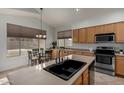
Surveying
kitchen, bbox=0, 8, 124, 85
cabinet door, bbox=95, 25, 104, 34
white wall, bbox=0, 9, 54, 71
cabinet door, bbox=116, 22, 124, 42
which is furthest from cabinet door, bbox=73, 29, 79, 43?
white wall, bbox=0, 9, 54, 71

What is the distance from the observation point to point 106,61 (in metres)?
4.07

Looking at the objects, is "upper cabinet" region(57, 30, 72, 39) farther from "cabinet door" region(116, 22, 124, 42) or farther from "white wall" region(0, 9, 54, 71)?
"cabinet door" region(116, 22, 124, 42)

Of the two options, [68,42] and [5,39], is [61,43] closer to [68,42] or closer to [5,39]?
[68,42]

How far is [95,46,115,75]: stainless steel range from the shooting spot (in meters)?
3.88

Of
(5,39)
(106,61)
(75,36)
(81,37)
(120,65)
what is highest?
(75,36)

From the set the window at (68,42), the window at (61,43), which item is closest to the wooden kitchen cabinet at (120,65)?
the window at (68,42)

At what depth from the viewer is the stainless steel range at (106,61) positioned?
3884 millimetres

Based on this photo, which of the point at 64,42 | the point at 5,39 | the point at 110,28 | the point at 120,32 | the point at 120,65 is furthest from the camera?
the point at 64,42

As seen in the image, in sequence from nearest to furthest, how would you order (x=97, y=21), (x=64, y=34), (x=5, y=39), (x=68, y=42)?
1. (x=5, y=39)
2. (x=97, y=21)
3. (x=68, y=42)
4. (x=64, y=34)

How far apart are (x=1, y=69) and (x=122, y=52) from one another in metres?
5.63

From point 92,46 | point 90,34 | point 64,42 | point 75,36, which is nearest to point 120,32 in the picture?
point 90,34

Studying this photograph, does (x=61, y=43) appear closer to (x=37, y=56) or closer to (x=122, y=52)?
(x=37, y=56)
